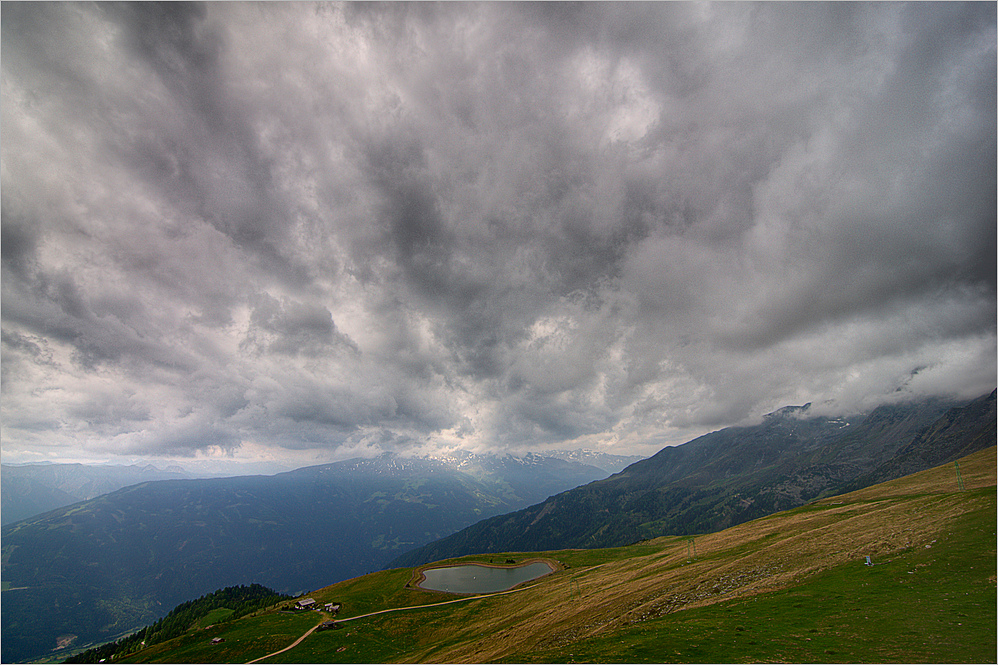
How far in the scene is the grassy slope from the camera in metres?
32.4

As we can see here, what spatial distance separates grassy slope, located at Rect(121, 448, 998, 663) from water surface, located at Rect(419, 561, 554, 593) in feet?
145

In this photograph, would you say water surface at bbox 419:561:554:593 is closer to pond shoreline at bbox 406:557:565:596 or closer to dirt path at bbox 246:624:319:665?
pond shoreline at bbox 406:557:565:596

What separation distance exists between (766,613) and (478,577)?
144 m

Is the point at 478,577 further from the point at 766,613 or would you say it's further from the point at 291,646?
the point at 766,613

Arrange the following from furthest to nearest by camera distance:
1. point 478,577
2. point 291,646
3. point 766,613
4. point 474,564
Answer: point 474,564 → point 478,577 → point 291,646 → point 766,613

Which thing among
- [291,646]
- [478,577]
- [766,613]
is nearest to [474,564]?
[478,577]

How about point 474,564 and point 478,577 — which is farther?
point 474,564

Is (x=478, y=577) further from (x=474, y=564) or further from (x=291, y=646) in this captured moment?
(x=291, y=646)

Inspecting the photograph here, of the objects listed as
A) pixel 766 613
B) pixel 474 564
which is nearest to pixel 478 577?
pixel 474 564

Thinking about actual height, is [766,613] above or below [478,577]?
above

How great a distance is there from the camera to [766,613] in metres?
41.2

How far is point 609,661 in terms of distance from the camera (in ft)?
123

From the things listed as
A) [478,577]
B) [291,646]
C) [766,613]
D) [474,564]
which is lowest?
[474,564]

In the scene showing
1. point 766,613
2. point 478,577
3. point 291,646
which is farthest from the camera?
point 478,577
